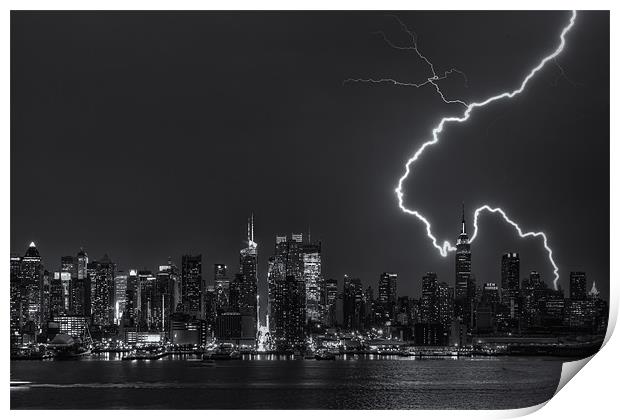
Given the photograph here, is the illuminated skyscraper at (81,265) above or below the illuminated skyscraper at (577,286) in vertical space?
above

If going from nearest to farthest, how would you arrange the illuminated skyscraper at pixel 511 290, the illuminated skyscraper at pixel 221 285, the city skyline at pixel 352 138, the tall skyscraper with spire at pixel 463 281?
the city skyline at pixel 352 138
the tall skyscraper with spire at pixel 463 281
the illuminated skyscraper at pixel 511 290
the illuminated skyscraper at pixel 221 285

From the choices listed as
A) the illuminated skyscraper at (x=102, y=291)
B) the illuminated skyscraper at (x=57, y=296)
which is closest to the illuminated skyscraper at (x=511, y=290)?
the illuminated skyscraper at (x=102, y=291)

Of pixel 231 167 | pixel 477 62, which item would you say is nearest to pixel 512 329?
pixel 231 167

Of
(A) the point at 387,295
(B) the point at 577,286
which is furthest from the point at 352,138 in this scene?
(A) the point at 387,295

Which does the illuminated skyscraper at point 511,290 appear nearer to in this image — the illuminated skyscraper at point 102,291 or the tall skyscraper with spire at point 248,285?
the tall skyscraper with spire at point 248,285

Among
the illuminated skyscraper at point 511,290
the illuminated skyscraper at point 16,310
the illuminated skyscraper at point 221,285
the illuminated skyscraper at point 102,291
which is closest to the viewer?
the illuminated skyscraper at point 511,290
